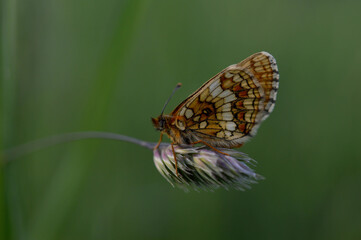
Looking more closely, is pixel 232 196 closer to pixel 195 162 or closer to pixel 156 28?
pixel 195 162

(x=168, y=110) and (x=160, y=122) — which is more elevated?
(x=160, y=122)

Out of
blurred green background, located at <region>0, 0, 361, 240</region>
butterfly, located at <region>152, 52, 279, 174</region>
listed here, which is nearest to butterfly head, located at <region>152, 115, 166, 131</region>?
butterfly, located at <region>152, 52, 279, 174</region>

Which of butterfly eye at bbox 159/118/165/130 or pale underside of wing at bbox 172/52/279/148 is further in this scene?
butterfly eye at bbox 159/118/165/130

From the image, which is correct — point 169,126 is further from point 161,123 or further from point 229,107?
point 229,107

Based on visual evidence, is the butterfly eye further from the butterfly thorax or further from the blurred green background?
the blurred green background

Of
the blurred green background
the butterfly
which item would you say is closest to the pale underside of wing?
the butterfly

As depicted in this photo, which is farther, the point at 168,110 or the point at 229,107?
the point at 168,110

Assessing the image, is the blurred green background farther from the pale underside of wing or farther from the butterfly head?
the pale underside of wing

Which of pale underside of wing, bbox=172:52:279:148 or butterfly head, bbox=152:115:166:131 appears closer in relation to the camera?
pale underside of wing, bbox=172:52:279:148

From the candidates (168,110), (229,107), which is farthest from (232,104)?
(168,110)
